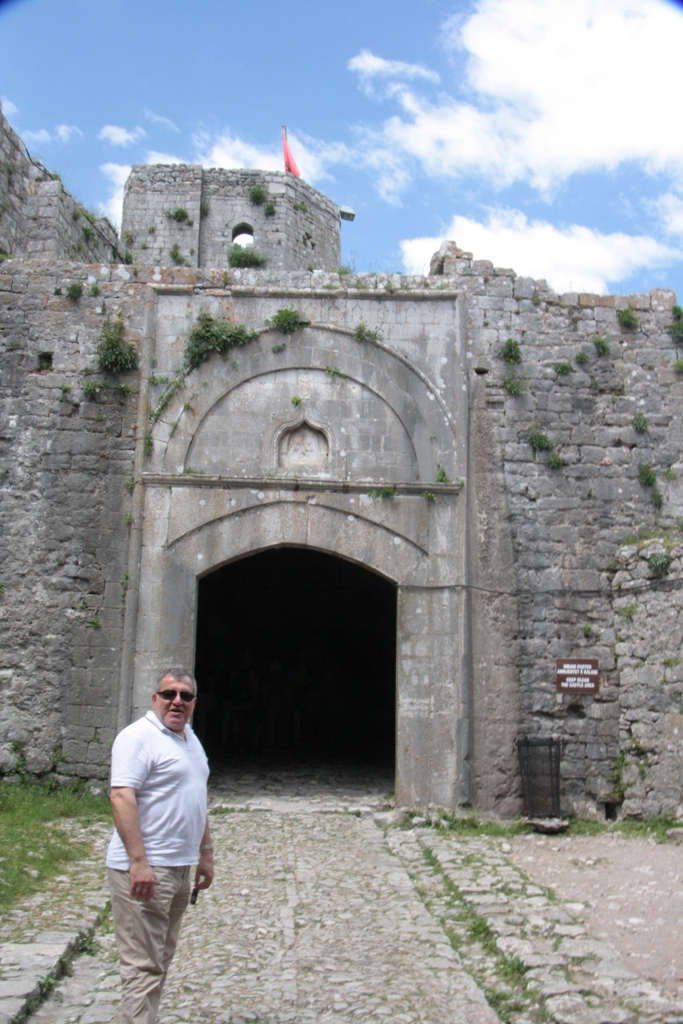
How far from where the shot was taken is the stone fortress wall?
336 inches

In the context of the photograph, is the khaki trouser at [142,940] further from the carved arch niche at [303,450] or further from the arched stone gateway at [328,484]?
the carved arch niche at [303,450]

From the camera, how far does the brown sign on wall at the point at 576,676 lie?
28.6ft

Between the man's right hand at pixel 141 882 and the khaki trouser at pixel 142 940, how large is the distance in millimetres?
69

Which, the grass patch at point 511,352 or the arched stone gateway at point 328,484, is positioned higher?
the grass patch at point 511,352

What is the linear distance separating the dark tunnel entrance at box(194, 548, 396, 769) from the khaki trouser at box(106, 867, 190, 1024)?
945 cm

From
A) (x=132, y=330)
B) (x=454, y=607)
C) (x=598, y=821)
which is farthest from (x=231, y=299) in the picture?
(x=598, y=821)

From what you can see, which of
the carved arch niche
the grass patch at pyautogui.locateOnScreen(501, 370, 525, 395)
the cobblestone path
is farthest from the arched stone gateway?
the cobblestone path

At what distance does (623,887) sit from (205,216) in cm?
1699

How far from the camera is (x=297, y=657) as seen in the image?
52.6 ft

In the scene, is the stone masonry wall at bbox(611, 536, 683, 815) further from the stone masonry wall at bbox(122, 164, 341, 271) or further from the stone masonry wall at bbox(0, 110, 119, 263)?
the stone masonry wall at bbox(122, 164, 341, 271)

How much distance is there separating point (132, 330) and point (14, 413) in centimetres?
149

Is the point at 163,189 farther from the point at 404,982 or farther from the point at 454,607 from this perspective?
the point at 404,982

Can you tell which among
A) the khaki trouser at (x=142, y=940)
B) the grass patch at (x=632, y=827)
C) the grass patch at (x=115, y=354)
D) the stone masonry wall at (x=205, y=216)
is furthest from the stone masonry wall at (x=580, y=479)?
the stone masonry wall at (x=205, y=216)

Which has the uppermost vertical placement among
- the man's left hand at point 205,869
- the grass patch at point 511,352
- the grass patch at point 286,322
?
the grass patch at point 286,322
